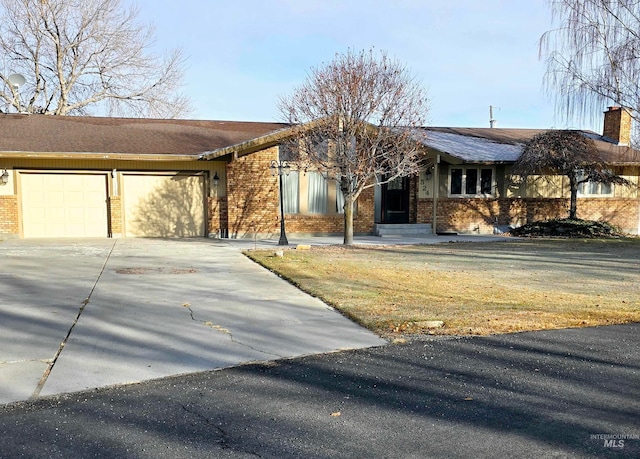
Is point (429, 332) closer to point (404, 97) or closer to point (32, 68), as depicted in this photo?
point (404, 97)

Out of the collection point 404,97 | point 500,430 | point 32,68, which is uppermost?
point 32,68

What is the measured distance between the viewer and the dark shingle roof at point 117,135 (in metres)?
15.7

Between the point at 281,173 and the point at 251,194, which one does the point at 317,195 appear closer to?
the point at 251,194

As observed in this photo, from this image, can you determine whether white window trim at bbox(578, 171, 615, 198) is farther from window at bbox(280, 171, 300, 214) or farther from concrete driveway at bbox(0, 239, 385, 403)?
concrete driveway at bbox(0, 239, 385, 403)

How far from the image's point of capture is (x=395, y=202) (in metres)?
19.5

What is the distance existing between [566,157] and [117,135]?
Answer: 51.5ft

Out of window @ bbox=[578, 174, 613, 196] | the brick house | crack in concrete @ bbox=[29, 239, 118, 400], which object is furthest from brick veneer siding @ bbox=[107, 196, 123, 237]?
window @ bbox=[578, 174, 613, 196]

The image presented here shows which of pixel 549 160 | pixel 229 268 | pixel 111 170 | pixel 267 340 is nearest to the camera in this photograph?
pixel 267 340

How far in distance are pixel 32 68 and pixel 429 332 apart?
28115 mm

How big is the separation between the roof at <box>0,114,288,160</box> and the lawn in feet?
21.2

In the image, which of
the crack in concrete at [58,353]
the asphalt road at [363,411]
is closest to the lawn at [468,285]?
the asphalt road at [363,411]

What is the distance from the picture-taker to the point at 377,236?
17.6 m

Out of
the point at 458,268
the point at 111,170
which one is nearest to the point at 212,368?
the point at 458,268

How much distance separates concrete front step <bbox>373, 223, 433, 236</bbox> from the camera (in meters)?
17.7
